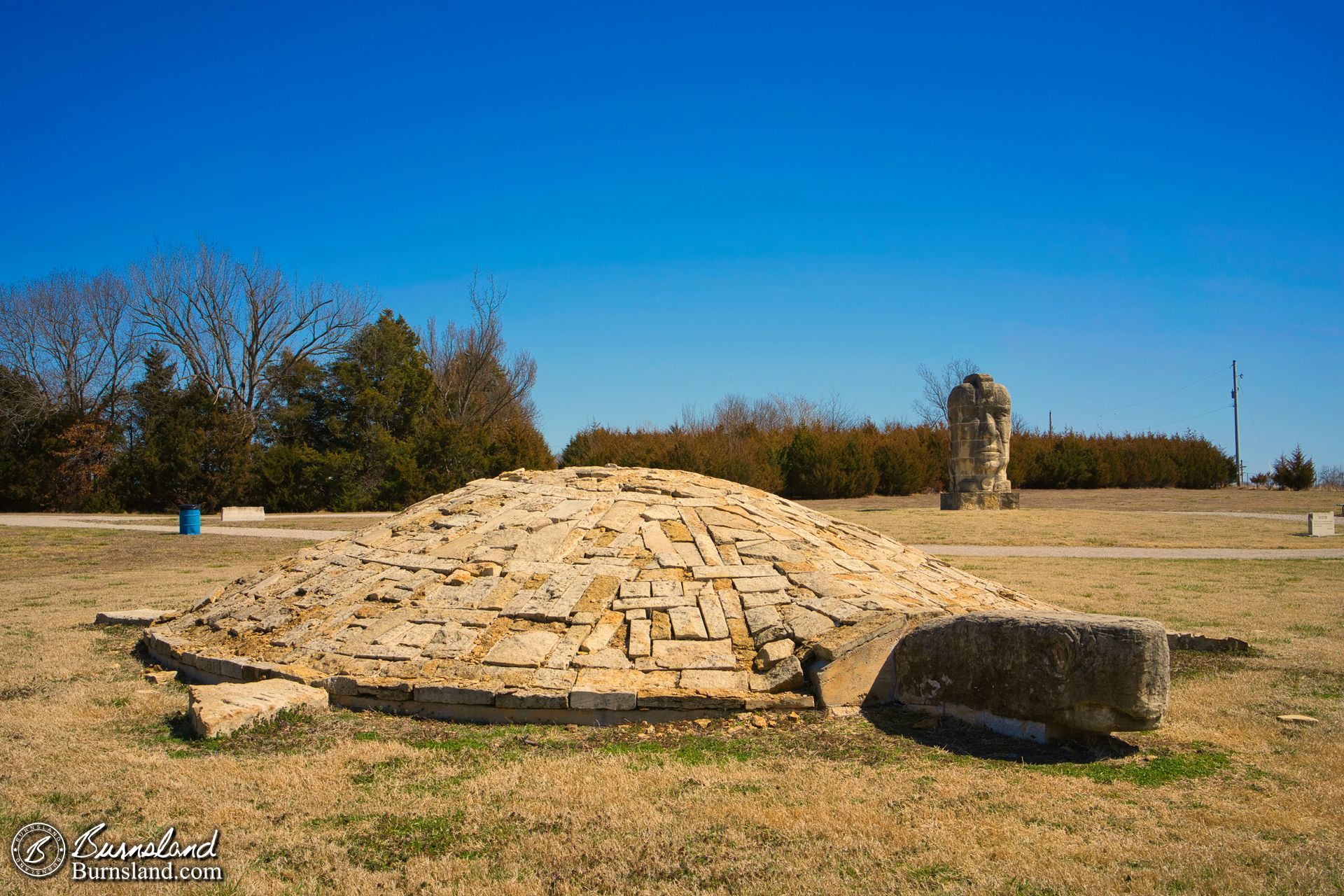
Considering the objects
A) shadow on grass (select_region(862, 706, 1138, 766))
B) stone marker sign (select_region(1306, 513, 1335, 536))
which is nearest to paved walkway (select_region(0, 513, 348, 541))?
shadow on grass (select_region(862, 706, 1138, 766))

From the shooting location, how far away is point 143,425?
29.9 meters

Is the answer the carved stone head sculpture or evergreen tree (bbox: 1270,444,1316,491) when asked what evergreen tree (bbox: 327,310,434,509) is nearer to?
the carved stone head sculpture

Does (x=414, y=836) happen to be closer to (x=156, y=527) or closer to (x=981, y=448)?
(x=156, y=527)

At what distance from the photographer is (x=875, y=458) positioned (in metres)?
32.8

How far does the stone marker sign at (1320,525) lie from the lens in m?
17.2

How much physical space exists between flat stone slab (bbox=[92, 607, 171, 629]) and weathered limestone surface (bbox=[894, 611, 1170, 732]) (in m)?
6.93

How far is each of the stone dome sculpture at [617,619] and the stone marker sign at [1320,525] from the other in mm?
13470

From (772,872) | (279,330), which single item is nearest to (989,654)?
(772,872)

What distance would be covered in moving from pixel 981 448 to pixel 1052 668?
65.3 ft

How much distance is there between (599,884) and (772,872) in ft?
2.11

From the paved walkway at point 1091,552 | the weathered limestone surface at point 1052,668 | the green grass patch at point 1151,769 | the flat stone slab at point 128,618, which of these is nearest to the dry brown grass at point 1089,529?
the paved walkway at point 1091,552

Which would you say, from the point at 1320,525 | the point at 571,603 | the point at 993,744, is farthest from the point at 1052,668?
the point at 1320,525

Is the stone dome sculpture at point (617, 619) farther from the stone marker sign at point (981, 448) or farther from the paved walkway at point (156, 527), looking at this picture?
the stone marker sign at point (981, 448)

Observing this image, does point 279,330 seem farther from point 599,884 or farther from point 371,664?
point 599,884
